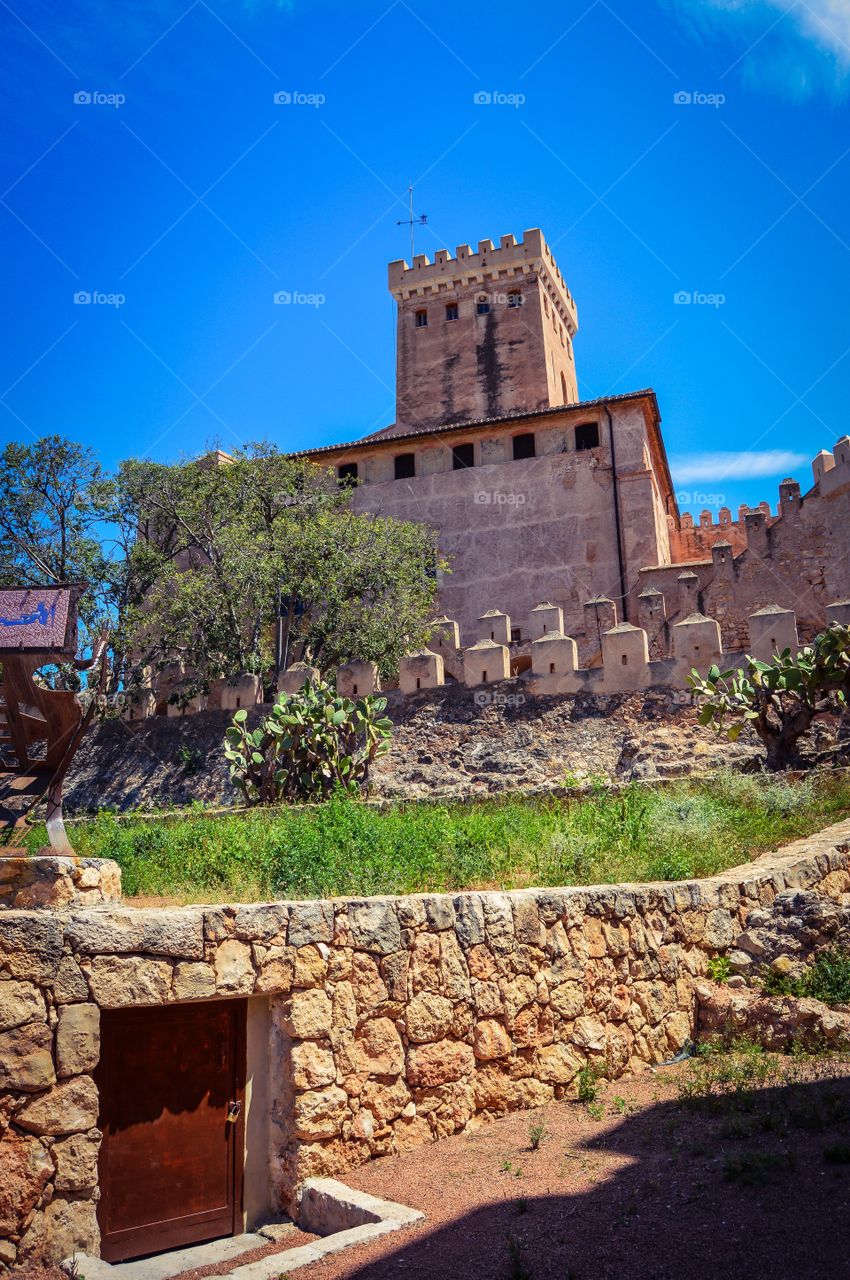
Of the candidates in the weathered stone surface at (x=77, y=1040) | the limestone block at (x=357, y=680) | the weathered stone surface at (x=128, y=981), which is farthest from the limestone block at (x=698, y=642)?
the weathered stone surface at (x=77, y=1040)

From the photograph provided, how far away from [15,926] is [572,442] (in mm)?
25592

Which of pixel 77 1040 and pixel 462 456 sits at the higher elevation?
pixel 462 456

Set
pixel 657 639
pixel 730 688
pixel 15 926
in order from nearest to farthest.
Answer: pixel 15 926, pixel 730 688, pixel 657 639

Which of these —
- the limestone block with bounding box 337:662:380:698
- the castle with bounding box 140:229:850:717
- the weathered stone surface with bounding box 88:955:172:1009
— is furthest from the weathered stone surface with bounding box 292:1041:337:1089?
the limestone block with bounding box 337:662:380:698

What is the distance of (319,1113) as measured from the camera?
5652 mm

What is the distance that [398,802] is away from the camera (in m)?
14.8

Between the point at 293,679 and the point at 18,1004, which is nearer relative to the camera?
the point at 18,1004

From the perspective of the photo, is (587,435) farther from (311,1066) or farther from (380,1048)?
(311,1066)

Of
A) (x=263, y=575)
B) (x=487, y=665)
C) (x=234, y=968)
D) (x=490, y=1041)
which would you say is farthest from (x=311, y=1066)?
(x=263, y=575)

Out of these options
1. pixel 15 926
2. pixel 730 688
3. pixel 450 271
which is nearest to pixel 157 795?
pixel 730 688

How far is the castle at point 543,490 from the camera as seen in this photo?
971 inches

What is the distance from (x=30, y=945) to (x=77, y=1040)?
523 mm

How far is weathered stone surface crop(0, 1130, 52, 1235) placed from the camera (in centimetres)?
457

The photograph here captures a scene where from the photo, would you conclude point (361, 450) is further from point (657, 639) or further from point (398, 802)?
point (398, 802)
